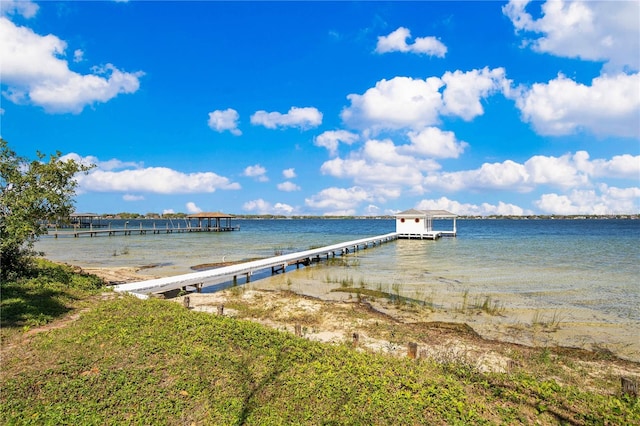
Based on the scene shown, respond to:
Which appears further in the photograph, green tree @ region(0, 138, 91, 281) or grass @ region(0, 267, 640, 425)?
green tree @ region(0, 138, 91, 281)

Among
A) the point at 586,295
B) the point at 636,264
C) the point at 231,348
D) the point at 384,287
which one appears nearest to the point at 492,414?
the point at 231,348

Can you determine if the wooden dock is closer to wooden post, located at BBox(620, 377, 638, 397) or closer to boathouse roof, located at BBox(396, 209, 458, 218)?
wooden post, located at BBox(620, 377, 638, 397)

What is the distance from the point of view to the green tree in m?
11.5

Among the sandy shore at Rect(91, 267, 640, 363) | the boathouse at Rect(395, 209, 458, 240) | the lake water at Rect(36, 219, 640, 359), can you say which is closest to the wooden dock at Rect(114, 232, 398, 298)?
the lake water at Rect(36, 219, 640, 359)

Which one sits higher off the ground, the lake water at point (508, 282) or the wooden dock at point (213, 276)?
the wooden dock at point (213, 276)

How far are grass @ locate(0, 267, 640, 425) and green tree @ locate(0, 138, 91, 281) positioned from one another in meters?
4.52

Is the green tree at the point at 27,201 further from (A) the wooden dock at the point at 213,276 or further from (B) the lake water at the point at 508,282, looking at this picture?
(B) the lake water at the point at 508,282

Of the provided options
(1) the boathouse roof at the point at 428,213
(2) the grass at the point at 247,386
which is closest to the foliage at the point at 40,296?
(2) the grass at the point at 247,386

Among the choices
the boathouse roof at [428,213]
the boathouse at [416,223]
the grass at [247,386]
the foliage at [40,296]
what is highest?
the boathouse roof at [428,213]

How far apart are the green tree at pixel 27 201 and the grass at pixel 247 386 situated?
14.8ft

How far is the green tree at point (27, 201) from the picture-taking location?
11.5 m

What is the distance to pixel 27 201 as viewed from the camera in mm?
11758

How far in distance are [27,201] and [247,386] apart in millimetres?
10485

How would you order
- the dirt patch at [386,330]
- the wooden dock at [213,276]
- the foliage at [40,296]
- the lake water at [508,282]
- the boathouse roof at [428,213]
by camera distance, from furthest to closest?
the boathouse roof at [428,213], the wooden dock at [213,276], the lake water at [508,282], the foliage at [40,296], the dirt patch at [386,330]
